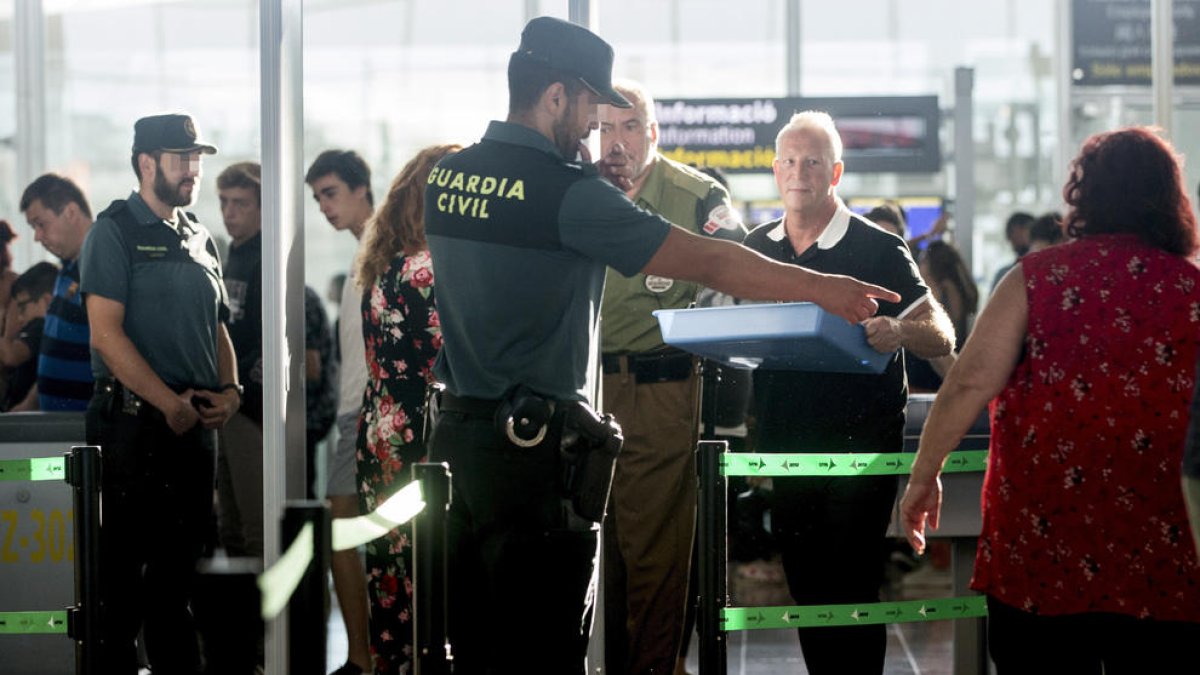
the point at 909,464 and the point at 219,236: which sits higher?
the point at 219,236

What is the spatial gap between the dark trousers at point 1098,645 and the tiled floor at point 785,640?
2621mm

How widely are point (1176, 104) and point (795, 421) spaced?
5.92 metres

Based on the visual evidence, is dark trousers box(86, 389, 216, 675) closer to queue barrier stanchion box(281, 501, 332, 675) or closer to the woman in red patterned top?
queue barrier stanchion box(281, 501, 332, 675)

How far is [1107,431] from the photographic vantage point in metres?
2.96

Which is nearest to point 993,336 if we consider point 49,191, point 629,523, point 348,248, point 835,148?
point 835,148

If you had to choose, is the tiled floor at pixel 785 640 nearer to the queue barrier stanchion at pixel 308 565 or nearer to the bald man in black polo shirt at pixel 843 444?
the bald man in black polo shirt at pixel 843 444

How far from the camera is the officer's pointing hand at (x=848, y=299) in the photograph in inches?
136

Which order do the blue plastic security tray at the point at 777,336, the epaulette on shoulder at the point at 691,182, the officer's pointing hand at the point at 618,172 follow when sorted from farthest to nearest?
1. the epaulette on shoulder at the point at 691,182
2. the officer's pointing hand at the point at 618,172
3. the blue plastic security tray at the point at 777,336

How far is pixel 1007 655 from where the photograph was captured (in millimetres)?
3074

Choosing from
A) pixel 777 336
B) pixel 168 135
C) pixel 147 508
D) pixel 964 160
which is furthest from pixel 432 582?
pixel 964 160

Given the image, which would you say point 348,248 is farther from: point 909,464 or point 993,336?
point 993,336

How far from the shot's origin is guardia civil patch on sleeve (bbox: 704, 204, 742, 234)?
16.0 ft

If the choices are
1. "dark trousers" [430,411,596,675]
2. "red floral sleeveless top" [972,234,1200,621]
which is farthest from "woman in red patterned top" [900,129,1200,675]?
"dark trousers" [430,411,596,675]

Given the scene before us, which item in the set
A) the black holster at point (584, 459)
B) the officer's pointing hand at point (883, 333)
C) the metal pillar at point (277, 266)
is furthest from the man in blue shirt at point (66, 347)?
the officer's pointing hand at point (883, 333)
